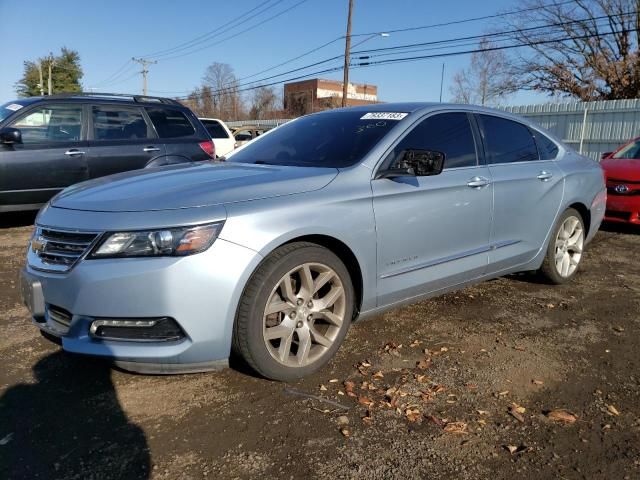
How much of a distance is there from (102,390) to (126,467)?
2.52ft

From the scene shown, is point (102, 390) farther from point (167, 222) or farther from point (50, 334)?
point (167, 222)

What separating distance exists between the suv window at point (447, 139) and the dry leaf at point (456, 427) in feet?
5.63

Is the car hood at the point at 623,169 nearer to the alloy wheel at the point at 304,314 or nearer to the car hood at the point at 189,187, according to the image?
the car hood at the point at 189,187

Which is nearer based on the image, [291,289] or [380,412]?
[380,412]

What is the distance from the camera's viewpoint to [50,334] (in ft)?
8.61

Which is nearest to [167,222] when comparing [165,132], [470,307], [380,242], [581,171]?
[380,242]

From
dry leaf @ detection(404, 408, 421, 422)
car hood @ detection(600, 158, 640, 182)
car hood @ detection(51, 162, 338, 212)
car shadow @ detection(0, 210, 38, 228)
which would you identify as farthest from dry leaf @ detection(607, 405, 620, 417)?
car shadow @ detection(0, 210, 38, 228)

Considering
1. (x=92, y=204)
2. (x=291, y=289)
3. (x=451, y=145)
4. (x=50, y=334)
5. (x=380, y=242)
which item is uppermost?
(x=451, y=145)

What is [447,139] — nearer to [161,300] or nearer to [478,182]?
[478,182]

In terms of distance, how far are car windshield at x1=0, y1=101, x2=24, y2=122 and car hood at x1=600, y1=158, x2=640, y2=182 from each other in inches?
318

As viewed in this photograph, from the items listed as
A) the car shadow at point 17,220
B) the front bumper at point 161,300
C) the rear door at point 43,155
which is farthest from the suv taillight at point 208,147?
the front bumper at point 161,300

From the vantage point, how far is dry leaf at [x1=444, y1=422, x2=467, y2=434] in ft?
8.04

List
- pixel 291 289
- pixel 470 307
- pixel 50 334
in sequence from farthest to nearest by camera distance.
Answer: pixel 470 307 < pixel 291 289 < pixel 50 334

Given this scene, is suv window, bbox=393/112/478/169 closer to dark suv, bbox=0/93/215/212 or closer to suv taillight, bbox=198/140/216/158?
dark suv, bbox=0/93/215/212
